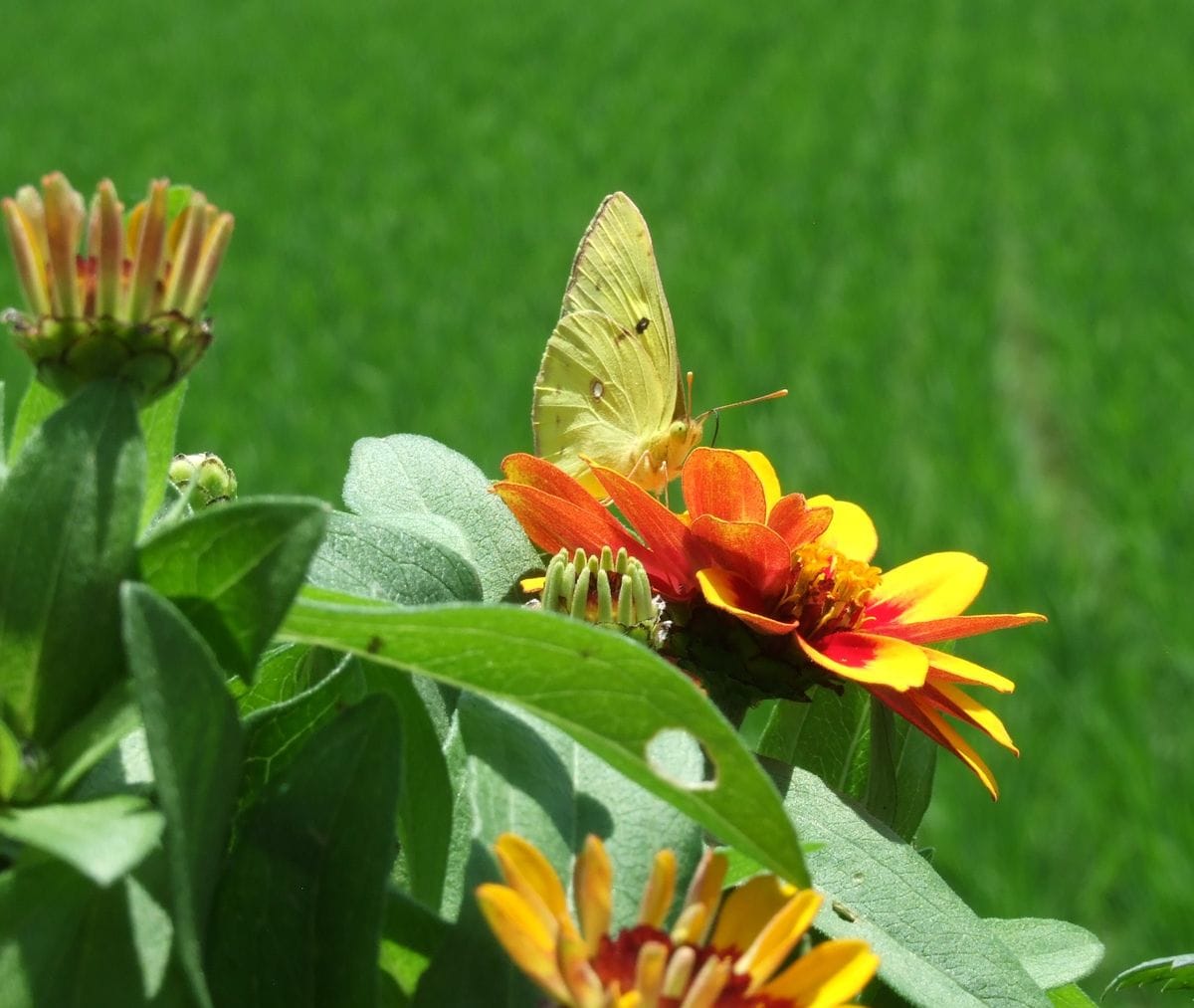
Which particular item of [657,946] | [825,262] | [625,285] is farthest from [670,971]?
[825,262]

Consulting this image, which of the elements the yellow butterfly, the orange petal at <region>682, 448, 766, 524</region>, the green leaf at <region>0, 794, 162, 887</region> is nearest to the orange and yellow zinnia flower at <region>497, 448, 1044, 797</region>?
the orange petal at <region>682, 448, 766, 524</region>

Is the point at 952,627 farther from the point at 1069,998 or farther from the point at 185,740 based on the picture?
the point at 185,740

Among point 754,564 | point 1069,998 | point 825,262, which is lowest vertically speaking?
point 825,262

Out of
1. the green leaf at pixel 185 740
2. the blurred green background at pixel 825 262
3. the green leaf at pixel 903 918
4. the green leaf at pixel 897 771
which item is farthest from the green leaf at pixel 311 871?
the blurred green background at pixel 825 262

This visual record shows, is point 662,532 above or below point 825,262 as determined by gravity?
above

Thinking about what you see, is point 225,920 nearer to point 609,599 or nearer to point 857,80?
point 609,599

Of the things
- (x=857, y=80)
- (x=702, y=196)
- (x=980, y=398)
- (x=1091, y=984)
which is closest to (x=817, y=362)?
(x=980, y=398)

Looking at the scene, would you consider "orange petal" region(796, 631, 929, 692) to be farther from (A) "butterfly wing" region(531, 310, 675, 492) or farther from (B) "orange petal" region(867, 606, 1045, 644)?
(A) "butterfly wing" region(531, 310, 675, 492)
